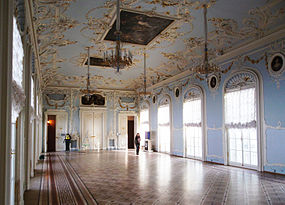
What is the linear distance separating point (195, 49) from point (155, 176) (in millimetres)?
5409

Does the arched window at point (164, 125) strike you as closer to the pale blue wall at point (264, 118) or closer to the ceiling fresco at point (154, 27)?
the pale blue wall at point (264, 118)

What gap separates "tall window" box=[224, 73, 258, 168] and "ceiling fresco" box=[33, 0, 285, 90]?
1.48m

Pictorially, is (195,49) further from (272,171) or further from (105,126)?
(105,126)

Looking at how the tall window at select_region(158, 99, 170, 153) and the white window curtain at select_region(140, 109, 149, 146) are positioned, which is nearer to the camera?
the tall window at select_region(158, 99, 170, 153)

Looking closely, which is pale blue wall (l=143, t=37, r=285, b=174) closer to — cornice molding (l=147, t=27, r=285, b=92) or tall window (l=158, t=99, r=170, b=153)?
cornice molding (l=147, t=27, r=285, b=92)

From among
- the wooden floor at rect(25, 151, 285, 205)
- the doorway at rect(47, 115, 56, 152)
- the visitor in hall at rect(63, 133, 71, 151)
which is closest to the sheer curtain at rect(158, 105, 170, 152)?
the wooden floor at rect(25, 151, 285, 205)

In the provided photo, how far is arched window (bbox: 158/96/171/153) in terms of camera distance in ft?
48.4

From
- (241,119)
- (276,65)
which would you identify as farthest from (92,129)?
(276,65)

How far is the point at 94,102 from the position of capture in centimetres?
1861

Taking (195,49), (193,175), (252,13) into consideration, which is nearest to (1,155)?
(193,175)

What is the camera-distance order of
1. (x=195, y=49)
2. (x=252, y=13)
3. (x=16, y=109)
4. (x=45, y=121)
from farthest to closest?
(x=45, y=121)
(x=195, y=49)
(x=252, y=13)
(x=16, y=109)

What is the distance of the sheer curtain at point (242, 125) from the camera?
887cm

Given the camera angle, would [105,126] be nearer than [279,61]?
No

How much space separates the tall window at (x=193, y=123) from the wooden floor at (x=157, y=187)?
3.12 metres
